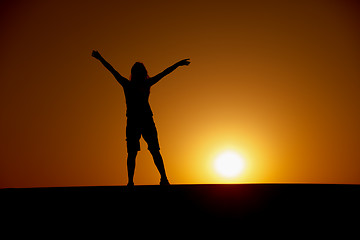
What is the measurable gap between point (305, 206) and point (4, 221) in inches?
142

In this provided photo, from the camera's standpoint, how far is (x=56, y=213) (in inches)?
157

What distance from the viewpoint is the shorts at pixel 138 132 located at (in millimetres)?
6062

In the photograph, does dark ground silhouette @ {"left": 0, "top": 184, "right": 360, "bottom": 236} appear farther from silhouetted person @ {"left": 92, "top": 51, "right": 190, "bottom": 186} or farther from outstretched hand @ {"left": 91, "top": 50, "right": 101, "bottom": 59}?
outstretched hand @ {"left": 91, "top": 50, "right": 101, "bottom": 59}

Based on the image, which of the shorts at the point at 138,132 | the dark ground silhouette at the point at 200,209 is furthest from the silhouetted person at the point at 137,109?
the dark ground silhouette at the point at 200,209

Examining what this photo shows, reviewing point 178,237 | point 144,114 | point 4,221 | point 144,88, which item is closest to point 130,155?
point 144,114

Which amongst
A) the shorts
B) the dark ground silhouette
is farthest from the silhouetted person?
the dark ground silhouette

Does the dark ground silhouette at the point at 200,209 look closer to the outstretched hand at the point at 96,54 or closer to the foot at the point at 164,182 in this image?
the foot at the point at 164,182

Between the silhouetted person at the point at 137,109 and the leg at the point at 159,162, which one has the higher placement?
the silhouetted person at the point at 137,109

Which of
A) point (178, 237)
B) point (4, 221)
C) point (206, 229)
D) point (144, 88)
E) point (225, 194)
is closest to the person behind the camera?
point (178, 237)

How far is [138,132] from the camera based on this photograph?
612cm

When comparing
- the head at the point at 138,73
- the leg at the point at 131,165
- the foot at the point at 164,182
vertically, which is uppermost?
the head at the point at 138,73

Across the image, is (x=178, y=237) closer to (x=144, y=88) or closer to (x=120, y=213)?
(x=120, y=213)

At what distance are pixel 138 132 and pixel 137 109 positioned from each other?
43cm

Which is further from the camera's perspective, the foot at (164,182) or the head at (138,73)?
the foot at (164,182)
